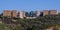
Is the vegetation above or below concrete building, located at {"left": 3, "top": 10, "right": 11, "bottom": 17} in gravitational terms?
below

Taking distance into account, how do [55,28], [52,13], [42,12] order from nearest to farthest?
[55,28] → [52,13] → [42,12]

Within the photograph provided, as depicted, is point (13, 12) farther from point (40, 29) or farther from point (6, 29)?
point (6, 29)

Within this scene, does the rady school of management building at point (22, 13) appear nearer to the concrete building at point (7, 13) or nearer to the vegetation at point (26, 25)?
the concrete building at point (7, 13)

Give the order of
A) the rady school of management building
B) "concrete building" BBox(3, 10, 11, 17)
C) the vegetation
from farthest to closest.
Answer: "concrete building" BBox(3, 10, 11, 17)
the rady school of management building
the vegetation

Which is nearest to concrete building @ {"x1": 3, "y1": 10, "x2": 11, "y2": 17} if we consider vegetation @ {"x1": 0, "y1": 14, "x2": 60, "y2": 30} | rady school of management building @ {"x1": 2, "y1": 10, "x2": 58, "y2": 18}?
rady school of management building @ {"x1": 2, "y1": 10, "x2": 58, "y2": 18}

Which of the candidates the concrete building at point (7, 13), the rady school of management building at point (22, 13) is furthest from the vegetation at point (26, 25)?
the concrete building at point (7, 13)

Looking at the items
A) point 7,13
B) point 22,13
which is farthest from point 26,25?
point 22,13

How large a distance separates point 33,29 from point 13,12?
24.8 meters

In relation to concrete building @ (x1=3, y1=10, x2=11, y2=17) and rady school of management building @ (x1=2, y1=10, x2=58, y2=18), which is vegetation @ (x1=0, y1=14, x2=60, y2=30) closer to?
rady school of management building @ (x1=2, y1=10, x2=58, y2=18)

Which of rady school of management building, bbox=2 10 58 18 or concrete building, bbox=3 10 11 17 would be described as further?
concrete building, bbox=3 10 11 17

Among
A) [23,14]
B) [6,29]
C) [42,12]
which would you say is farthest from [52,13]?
[6,29]

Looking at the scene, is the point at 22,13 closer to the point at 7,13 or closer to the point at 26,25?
the point at 7,13

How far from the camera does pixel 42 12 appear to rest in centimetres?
5541

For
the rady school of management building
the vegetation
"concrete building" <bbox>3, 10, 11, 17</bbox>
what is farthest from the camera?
"concrete building" <bbox>3, 10, 11, 17</bbox>
